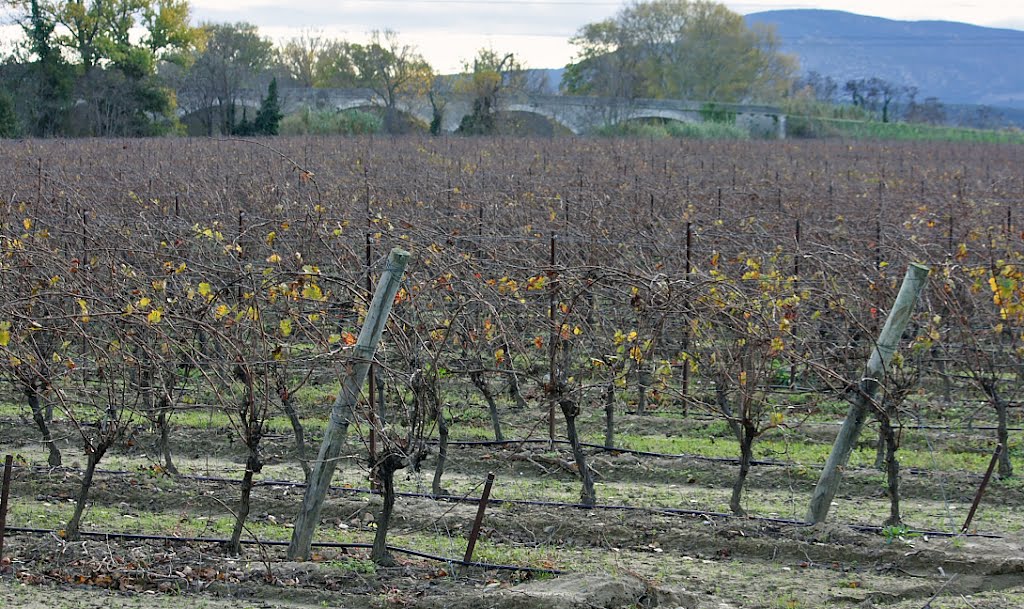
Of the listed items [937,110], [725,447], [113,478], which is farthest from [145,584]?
[937,110]

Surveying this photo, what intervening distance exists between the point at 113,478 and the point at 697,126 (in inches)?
1509

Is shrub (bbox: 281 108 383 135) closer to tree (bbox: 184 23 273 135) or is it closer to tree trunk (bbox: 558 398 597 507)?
tree (bbox: 184 23 273 135)

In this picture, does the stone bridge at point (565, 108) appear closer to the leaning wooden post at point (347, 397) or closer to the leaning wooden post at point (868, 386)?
the leaning wooden post at point (868, 386)

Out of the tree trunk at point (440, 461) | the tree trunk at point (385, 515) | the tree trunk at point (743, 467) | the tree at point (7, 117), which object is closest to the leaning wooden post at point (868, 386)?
the tree trunk at point (743, 467)

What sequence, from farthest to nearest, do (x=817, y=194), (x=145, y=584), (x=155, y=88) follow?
(x=155, y=88), (x=817, y=194), (x=145, y=584)

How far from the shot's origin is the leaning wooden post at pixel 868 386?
563cm

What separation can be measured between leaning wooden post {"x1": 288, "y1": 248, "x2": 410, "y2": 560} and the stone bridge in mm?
39525

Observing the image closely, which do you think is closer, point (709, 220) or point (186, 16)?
point (709, 220)

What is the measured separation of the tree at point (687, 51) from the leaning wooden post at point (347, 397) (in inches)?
2271

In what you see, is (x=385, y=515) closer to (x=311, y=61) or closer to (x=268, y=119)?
(x=268, y=119)

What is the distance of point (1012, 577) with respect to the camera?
16.9 ft

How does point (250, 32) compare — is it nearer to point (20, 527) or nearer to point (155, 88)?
point (155, 88)

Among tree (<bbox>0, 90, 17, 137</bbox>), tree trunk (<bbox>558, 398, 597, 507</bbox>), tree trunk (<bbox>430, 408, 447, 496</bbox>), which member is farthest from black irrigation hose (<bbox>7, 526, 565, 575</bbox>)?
tree (<bbox>0, 90, 17, 137</bbox>)

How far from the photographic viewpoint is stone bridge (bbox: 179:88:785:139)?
44969mm
